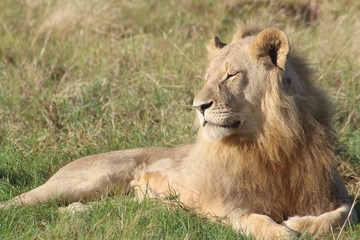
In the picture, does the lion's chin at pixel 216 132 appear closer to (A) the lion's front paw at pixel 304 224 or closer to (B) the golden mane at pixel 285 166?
(B) the golden mane at pixel 285 166

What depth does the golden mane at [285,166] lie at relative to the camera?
14.3ft

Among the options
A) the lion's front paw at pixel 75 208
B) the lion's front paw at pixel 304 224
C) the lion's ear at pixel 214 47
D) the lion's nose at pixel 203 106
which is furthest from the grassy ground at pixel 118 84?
the lion's nose at pixel 203 106

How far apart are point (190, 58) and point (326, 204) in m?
3.49

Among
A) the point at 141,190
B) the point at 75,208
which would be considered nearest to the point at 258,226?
the point at 141,190

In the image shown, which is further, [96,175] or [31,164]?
[31,164]

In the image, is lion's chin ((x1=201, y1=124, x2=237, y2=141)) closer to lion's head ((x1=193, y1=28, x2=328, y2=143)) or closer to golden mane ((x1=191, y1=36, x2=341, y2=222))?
lion's head ((x1=193, y1=28, x2=328, y2=143))

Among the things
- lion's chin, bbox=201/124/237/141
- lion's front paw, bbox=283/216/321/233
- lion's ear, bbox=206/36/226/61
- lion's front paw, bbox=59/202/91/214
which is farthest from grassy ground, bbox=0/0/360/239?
lion's chin, bbox=201/124/237/141

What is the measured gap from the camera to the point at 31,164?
18.7 feet

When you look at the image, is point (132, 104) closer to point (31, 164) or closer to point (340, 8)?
point (31, 164)

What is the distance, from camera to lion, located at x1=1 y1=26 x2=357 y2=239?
14.0 ft

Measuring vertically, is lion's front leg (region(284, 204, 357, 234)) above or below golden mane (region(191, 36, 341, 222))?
below

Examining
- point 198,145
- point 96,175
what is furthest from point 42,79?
point 198,145

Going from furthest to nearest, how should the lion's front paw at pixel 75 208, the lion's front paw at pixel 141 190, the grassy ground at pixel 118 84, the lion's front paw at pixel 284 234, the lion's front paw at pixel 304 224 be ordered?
the lion's front paw at pixel 141 190 → the lion's front paw at pixel 75 208 → the grassy ground at pixel 118 84 → the lion's front paw at pixel 304 224 → the lion's front paw at pixel 284 234

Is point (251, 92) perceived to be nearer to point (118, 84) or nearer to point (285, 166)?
point (285, 166)
